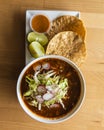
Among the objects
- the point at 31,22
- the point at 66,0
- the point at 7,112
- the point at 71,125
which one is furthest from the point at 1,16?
the point at 71,125

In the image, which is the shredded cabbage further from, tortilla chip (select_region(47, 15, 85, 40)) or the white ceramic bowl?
tortilla chip (select_region(47, 15, 85, 40))

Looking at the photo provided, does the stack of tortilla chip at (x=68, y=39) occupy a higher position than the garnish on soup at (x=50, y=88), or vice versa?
the stack of tortilla chip at (x=68, y=39)

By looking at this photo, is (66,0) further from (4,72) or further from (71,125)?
(71,125)

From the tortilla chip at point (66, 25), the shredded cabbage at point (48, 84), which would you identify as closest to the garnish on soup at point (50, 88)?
the shredded cabbage at point (48, 84)

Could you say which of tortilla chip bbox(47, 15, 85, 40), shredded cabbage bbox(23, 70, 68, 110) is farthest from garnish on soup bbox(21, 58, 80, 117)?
tortilla chip bbox(47, 15, 85, 40)

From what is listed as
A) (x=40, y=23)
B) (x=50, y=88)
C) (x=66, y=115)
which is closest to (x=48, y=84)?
(x=50, y=88)

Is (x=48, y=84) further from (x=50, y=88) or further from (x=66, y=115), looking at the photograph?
(x=66, y=115)

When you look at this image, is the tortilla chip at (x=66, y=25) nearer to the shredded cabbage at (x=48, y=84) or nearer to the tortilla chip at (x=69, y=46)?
the tortilla chip at (x=69, y=46)
